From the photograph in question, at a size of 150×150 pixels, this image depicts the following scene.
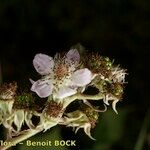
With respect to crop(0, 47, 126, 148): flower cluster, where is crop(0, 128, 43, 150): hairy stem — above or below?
below

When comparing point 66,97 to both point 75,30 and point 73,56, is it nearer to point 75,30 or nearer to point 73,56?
point 73,56

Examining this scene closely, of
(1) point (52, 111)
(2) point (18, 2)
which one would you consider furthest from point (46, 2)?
(1) point (52, 111)

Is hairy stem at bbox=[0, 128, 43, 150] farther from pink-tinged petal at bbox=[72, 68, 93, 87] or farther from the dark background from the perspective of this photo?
the dark background

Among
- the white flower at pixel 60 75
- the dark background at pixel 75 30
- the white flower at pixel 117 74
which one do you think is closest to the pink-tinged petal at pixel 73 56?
the white flower at pixel 60 75

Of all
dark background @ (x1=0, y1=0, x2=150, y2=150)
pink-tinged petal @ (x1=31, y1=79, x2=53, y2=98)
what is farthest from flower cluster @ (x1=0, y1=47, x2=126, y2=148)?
dark background @ (x1=0, y1=0, x2=150, y2=150)

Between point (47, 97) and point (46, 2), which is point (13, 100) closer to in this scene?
point (47, 97)

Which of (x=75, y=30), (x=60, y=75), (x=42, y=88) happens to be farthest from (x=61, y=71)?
(x=75, y=30)

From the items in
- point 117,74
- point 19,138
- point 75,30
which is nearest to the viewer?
point 19,138
